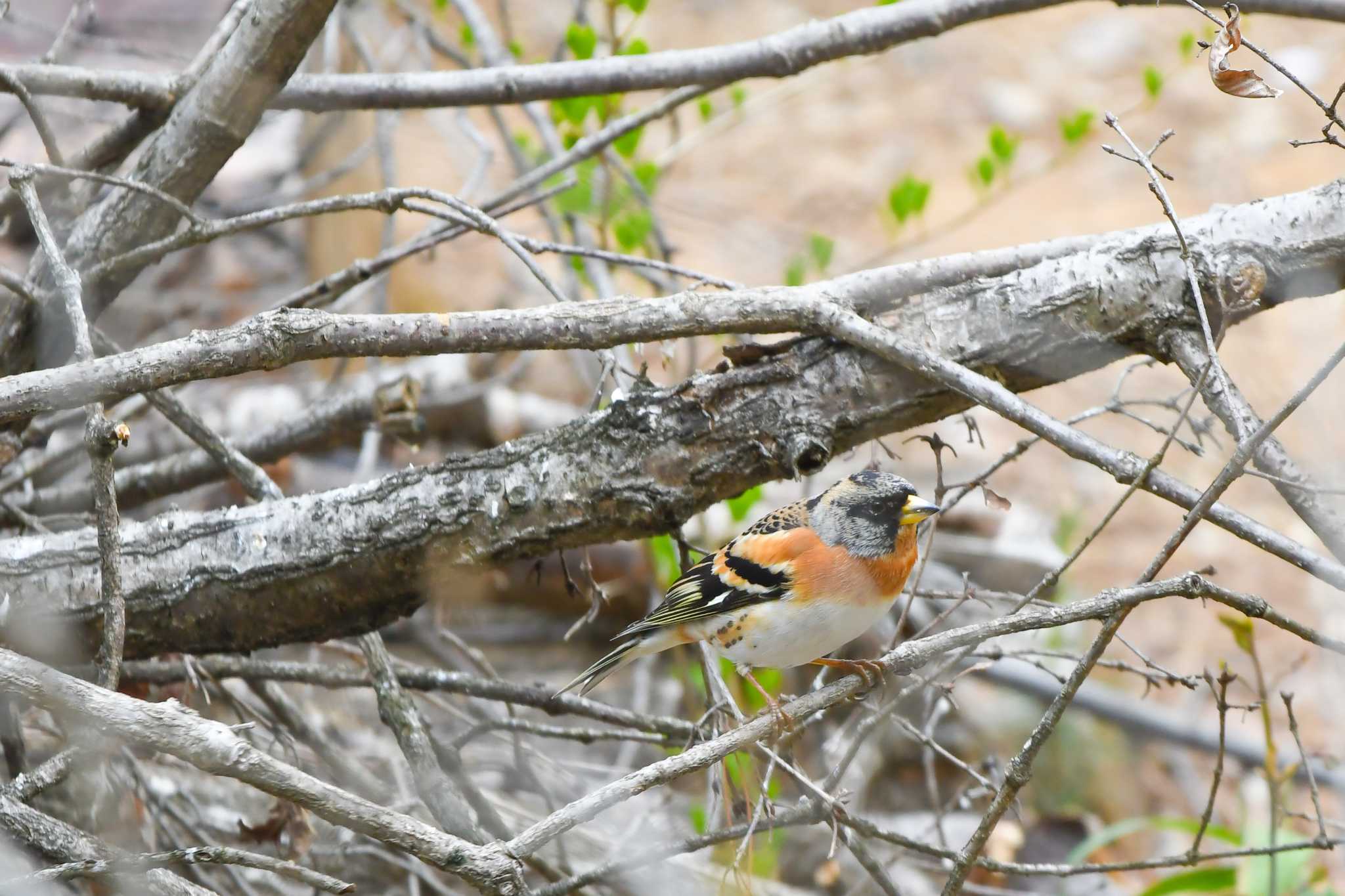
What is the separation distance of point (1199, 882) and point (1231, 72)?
10.4 ft

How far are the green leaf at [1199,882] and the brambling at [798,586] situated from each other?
185 cm

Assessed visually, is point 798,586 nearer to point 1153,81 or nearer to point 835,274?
point 1153,81

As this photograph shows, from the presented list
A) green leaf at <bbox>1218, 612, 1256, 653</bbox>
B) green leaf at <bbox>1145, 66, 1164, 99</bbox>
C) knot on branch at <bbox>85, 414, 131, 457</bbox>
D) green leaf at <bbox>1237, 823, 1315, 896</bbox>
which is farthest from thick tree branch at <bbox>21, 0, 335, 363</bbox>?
green leaf at <bbox>1237, 823, 1315, 896</bbox>

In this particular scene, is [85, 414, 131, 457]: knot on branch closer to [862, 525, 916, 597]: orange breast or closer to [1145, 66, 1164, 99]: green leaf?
[862, 525, 916, 597]: orange breast

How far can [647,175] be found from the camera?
4516mm

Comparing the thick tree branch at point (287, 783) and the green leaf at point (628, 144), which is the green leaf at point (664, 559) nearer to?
the green leaf at point (628, 144)

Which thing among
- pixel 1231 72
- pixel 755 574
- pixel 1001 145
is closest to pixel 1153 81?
pixel 1001 145

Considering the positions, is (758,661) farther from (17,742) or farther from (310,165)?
(310,165)

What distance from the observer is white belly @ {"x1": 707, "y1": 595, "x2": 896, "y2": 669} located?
293cm

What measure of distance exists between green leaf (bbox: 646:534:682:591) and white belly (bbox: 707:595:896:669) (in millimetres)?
1060

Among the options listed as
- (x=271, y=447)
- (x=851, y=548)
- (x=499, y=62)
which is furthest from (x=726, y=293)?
(x=499, y=62)

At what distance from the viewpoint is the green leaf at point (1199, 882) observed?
408 centimetres

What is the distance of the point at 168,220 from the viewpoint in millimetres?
3062

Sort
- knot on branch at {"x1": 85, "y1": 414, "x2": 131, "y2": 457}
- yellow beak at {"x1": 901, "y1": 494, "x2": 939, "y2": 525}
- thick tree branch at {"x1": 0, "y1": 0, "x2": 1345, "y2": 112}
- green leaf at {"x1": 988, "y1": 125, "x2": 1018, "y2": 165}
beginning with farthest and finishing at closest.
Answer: green leaf at {"x1": 988, "y1": 125, "x2": 1018, "y2": 165}
thick tree branch at {"x1": 0, "y1": 0, "x2": 1345, "y2": 112}
yellow beak at {"x1": 901, "y1": 494, "x2": 939, "y2": 525}
knot on branch at {"x1": 85, "y1": 414, "x2": 131, "y2": 457}
